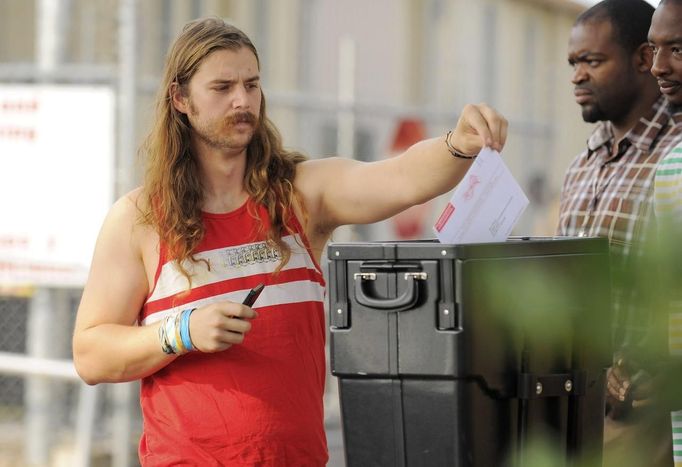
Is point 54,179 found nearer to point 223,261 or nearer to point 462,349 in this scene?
point 223,261

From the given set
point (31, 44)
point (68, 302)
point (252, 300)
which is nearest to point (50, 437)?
point (68, 302)

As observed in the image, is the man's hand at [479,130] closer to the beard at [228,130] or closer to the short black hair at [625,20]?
the beard at [228,130]

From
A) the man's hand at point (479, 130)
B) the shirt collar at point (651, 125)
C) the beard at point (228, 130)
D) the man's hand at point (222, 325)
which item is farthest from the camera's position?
the shirt collar at point (651, 125)

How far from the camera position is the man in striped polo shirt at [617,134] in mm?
3773

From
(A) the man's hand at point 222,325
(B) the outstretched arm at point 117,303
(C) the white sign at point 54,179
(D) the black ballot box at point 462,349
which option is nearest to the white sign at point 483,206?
(D) the black ballot box at point 462,349

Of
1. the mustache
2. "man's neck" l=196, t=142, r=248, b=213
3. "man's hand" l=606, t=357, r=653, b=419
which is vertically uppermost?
the mustache

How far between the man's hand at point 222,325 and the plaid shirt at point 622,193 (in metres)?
1.01

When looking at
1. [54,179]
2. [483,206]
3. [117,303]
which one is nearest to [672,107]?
[483,206]

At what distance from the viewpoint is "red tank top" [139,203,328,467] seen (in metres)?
3.37

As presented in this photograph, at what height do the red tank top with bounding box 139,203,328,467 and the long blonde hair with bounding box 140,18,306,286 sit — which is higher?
the long blonde hair with bounding box 140,18,306,286

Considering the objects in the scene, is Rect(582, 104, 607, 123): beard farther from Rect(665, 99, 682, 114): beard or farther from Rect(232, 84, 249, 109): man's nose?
Rect(232, 84, 249, 109): man's nose

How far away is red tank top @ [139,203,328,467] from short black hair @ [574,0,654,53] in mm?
1223

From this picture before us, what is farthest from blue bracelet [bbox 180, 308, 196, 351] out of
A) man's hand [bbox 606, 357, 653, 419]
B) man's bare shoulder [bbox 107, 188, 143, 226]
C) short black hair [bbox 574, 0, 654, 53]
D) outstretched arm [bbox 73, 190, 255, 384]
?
short black hair [bbox 574, 0, 654, 53]

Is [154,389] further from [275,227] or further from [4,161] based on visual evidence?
[4,161]
